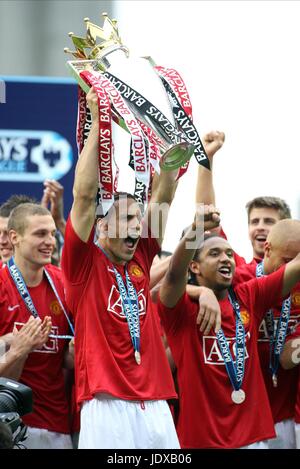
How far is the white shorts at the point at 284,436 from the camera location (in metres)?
8.12

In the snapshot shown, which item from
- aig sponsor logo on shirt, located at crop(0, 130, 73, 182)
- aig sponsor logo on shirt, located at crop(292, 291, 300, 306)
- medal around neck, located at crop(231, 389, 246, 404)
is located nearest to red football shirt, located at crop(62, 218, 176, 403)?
medal around neck, located at crop(231, 389, 246, 404)

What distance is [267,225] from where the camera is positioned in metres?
8.82

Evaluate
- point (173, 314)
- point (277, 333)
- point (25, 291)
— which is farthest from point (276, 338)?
point (25, 291)

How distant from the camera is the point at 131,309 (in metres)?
7.35

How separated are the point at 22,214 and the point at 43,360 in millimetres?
933

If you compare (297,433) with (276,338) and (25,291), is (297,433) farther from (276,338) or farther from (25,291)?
(25,291)

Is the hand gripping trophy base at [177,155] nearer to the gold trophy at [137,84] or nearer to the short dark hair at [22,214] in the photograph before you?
the gold trophy at [137,84]

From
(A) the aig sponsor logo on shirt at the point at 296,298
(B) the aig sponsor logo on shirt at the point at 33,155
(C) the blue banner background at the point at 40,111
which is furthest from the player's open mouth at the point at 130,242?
(C) the blue banner background at the point at 40,111

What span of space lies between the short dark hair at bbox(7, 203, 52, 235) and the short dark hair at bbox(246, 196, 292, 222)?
4.73 feet

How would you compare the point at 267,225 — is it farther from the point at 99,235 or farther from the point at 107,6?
the point at 107,6

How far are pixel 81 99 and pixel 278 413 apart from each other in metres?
2.28

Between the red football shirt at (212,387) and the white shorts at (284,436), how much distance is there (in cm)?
37

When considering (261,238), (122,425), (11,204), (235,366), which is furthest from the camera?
(11,204)

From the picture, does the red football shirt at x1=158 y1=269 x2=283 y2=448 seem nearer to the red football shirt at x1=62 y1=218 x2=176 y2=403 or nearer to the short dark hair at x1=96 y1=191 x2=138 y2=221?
the red football shirt at x1=62 y1=218 x2=176 y2=403
